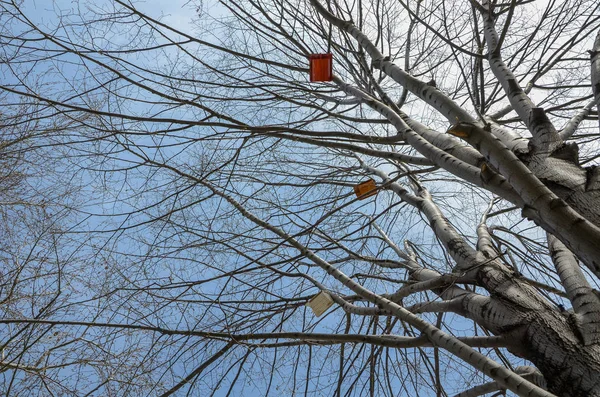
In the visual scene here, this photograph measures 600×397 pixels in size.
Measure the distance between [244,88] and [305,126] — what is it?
56cm

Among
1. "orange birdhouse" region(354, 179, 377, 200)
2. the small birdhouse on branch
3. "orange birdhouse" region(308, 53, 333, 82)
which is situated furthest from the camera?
"orange birdhouse" region(308, 53, 333, 82)

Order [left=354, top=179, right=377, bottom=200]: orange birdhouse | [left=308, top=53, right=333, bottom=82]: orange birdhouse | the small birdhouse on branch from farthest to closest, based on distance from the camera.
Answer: [left=308, top=53, right=333, bottom=82]: orange birdhouse → [left=354, top=179, right=377, bottom=200]: orange birdhouse → the small birdhouse on branch

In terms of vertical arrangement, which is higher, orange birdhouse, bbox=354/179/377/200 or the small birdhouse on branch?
orange birdhouse, bbox=354/179/377/200

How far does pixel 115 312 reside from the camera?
104 inches

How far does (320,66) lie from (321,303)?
4.84ft

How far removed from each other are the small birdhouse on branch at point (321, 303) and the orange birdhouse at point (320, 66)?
A: 1350 mm

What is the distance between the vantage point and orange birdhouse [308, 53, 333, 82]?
2.67 meters

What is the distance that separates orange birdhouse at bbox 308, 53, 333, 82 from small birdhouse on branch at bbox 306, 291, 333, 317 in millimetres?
1350

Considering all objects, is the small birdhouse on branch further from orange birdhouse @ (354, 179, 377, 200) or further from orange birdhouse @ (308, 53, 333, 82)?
orange birdhouse @ (308, 53, 333, 82)

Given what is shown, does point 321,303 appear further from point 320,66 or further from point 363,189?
point 320,66

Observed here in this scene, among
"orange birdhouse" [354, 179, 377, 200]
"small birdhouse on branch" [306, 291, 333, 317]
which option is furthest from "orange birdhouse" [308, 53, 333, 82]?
"small birdhouse on branch" [306, 291, 333, 317]

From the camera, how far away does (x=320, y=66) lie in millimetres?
2678

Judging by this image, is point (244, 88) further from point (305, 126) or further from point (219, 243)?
point (219, 243)

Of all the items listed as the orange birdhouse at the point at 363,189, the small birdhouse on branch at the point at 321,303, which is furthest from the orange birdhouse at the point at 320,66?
the small birdhouse on branch at the point at 321,303
